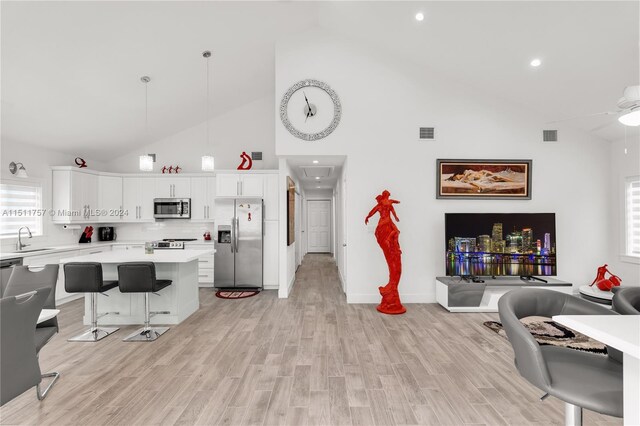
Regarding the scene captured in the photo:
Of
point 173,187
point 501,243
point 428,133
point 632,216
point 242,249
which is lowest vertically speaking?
point 242,249

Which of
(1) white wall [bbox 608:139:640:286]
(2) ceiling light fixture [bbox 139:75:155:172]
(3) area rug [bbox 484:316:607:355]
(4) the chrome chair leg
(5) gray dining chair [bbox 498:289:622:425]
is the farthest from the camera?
(1) white wall [bbox 608:139:640:286]

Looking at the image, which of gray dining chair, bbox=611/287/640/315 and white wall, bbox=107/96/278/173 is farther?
white wall, bbox=107/96/278/173

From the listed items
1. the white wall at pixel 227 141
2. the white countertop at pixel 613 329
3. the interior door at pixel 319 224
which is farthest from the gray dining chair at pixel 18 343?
the interior door at pixel 319 224

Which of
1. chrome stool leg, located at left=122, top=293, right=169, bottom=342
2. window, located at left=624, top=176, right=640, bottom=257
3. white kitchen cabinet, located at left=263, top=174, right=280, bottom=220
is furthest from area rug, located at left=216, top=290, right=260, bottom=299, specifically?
window, located at left=624, top=176, right=640, bottom=257

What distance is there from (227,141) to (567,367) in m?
6.54

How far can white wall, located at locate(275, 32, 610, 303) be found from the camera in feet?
16.1

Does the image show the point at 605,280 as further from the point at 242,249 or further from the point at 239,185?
the point at 239,185

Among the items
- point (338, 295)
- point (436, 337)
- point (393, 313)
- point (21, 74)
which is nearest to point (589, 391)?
point (436, 337)

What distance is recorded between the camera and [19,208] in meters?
4.84

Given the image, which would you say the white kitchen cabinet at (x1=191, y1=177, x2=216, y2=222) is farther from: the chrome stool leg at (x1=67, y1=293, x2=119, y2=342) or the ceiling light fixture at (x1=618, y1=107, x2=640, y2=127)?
the ceiling light fixture at (x1=618, y1=107, x2=640, y2=127)

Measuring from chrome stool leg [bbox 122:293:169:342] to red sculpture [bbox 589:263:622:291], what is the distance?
6091mm

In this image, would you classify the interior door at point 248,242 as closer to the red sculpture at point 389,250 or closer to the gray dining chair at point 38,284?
the red sculpture at point 389,250

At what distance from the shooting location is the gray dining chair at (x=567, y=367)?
129cm

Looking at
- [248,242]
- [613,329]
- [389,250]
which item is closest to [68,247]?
[248,242]
